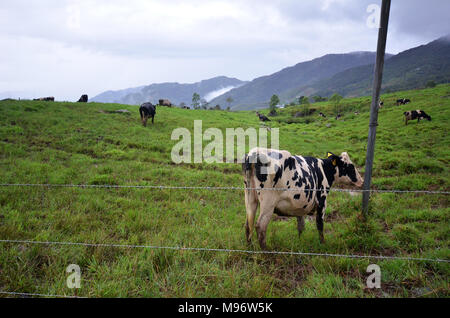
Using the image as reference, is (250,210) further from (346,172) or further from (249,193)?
(346,172)

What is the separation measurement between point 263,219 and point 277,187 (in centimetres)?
61

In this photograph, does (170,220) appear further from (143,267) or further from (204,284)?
(204,284)

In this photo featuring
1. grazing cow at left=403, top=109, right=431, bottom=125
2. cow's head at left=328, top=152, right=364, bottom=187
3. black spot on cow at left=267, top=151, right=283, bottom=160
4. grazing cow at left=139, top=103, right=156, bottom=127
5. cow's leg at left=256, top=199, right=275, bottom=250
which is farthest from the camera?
grazing cow at left=403, top=109, right=431, bottom=125

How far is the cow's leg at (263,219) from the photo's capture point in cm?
375

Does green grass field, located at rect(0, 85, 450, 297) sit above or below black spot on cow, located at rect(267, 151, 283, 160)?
below

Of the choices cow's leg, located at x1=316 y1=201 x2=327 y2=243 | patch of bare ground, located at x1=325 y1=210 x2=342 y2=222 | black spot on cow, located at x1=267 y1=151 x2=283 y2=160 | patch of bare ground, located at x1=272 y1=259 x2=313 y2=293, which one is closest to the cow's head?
cow's leg, located at x1=316 y1=201 x2=327 y2=243

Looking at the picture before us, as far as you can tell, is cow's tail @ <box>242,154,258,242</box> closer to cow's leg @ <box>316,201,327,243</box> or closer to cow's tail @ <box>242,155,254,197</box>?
cow's tail @ <box>242,155,254,197</box>

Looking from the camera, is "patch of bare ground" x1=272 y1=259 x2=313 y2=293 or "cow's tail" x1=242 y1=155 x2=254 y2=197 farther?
"cow's tail" x1=242 y1=155 x2=254 y2=197

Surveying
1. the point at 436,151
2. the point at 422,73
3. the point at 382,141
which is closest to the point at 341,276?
the point at 436,151

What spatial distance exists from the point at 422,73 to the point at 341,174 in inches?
10511

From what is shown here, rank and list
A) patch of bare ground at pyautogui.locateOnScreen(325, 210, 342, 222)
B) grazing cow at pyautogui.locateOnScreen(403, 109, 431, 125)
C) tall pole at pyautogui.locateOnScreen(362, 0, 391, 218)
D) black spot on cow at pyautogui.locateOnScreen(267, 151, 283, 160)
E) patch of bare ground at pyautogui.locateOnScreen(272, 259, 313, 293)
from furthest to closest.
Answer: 1. grazing cow at pyautogui.locateOnScreen(403, 109, 431, 125)
2. patch of bare ground at pyautogui.locateOnScreen(325, 210, 342, 222)
3. tall pole at pyautogui.locateOnScreen(362, 0, 391, 218)
4. black spot on cow at pyautogui.locateOnScreen(267, 151, 283, 160)
5. patch of bare ground at pyautogui.locateOnScreen(272, 259, 313, 293)

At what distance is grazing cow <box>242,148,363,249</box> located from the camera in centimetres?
380

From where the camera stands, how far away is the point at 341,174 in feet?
16.2

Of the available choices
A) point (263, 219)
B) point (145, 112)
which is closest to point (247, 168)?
point (263, 219)
